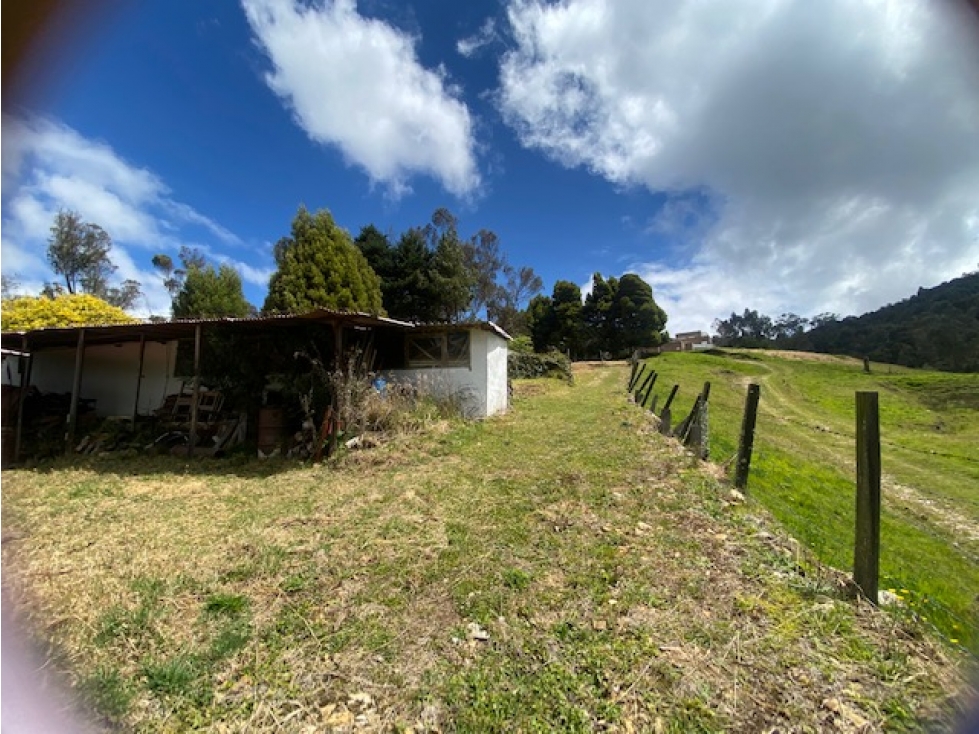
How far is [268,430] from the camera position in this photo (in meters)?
8.55

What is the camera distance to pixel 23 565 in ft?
12.3

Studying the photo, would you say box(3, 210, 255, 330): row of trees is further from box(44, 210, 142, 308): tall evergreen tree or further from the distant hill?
the distant hill

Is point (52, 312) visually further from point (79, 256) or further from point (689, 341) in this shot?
point (689, 341)

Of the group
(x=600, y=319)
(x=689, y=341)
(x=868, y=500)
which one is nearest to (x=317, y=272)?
(x=868, y=500)

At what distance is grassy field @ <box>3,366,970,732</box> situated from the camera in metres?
2.09

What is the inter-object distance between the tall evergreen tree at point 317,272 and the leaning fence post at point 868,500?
56.0 feet

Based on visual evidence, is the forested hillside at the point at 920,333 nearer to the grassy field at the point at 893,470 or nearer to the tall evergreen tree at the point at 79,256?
the grassy field at the point at 893,470

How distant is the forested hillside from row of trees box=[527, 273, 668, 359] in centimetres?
2036

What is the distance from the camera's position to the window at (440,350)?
11367 millimetres

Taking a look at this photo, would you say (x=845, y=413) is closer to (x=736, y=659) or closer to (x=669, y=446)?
(x=669, y=446)

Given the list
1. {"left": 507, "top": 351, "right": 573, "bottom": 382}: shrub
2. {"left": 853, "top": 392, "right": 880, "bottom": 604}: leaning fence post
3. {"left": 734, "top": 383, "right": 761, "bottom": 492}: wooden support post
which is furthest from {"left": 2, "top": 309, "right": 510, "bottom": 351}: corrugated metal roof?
{"left": 507, "top": 351, "right": 573, "bottom": 382}: shrub

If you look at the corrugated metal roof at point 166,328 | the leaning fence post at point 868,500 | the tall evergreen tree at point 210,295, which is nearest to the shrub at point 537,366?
the corrugated metal roof at point 166,328

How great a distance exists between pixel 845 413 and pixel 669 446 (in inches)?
669

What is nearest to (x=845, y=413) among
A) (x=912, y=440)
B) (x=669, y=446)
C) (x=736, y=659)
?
(x=912, y=440)
